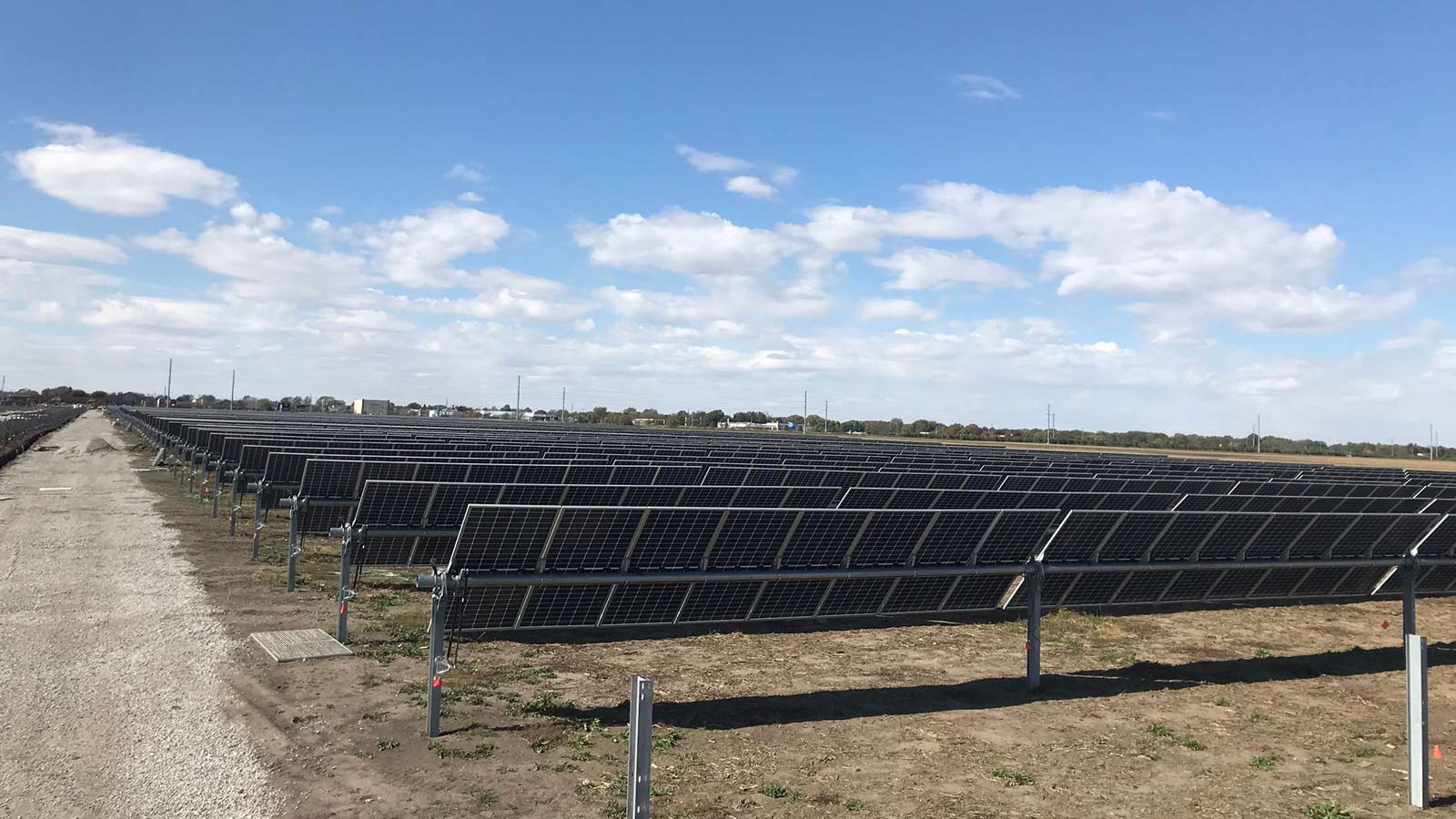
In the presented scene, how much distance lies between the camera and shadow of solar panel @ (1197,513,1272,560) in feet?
41.2

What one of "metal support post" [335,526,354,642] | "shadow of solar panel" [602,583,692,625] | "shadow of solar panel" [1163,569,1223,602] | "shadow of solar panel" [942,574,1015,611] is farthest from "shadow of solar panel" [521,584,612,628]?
"shadow of solar panel" [1163,569,1223,602]

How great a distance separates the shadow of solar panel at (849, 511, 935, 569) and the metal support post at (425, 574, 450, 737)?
4.92 metres

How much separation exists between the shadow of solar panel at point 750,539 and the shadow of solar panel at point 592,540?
1079 millimetres

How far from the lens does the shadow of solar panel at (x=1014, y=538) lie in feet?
36.9

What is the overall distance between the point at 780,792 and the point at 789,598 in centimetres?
319

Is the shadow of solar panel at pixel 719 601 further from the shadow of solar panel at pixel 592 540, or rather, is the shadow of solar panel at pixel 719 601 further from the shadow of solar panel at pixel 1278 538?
the shadow of solar panel at pixel 1278 538

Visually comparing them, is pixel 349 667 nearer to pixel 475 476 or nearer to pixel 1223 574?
pixel 475 476

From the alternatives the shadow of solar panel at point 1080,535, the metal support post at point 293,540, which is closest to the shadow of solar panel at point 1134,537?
the shadow of solar panel at point 1080,535

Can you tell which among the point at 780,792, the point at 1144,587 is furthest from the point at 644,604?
the point at 1144,587

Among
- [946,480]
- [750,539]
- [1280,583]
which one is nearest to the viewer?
[750,539]

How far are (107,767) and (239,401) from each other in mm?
207677

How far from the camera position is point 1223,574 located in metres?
13.2

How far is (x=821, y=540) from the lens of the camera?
10.7 m

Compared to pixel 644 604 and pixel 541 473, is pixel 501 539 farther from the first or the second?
pixel 541 473
